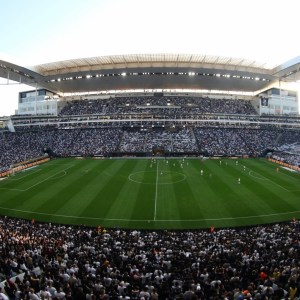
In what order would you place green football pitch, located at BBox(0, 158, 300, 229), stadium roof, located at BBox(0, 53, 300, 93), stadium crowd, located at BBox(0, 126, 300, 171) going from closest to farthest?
green football pitch, located at BBox(0, 158, 300, 229)
stadium crowd, located at BBox(0, 126, 300, 171)
stadium roof, located at BBox(0, 53, 300, 93)

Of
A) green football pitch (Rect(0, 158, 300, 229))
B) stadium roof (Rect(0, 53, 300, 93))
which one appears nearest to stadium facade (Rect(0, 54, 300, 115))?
stadium roof (Rect(0, 53, 300, 93))

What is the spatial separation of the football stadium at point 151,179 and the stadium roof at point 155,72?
392 mm

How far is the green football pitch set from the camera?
29.5m

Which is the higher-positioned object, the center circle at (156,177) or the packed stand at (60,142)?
the packed stand at (60,142)

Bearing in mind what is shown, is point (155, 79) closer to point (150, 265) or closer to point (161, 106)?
point (161, 106)

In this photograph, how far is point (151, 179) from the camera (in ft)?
149

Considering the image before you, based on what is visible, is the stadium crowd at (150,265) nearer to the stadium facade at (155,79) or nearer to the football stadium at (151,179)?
the football stadium at (151,179)

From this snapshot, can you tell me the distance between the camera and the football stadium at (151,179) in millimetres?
14242

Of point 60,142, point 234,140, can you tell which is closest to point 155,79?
point 234,140

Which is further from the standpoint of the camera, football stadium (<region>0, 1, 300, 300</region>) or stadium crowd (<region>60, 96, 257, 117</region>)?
stadium crowd (<region>60, 96, 257, 117</region>)

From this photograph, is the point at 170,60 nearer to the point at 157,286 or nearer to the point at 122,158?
the point at 122,158

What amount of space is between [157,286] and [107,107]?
8068cm

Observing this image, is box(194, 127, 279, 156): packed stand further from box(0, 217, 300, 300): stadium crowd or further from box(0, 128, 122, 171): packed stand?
box(0, 217, 300, 300): stadium crowd

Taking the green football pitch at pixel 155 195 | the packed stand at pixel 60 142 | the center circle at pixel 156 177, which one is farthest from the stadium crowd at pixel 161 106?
the center circle at pixel 156 177
